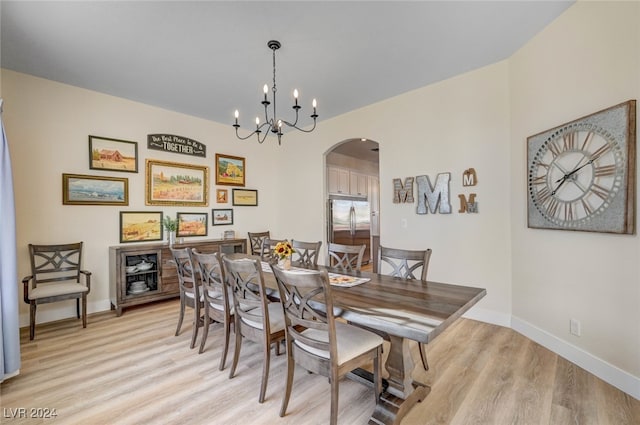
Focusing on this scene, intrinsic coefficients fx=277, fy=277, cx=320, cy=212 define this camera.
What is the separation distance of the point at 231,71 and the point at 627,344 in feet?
14.1

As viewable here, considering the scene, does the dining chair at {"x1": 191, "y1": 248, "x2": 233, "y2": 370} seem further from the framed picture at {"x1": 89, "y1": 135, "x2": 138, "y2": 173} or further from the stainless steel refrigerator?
the stainless steel refrigerator

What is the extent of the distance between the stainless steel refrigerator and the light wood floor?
3324 mm

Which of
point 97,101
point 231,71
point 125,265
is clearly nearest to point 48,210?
point 125,265

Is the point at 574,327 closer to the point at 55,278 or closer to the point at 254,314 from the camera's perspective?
the point at 254,314

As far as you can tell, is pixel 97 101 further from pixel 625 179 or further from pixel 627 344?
pixel 627 344

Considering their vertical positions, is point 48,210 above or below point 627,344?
above

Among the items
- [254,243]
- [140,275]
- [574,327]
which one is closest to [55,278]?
[140,275]

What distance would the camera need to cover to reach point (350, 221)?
6.43 metres

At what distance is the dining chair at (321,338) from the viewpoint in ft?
4.98

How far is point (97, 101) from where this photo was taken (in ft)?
12.2

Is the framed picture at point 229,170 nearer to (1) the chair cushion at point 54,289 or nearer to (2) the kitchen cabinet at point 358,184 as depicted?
(1) the chair cushion at point 54,289

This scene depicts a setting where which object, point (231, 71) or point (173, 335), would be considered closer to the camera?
point (173, 335)

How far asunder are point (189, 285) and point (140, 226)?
1.75m

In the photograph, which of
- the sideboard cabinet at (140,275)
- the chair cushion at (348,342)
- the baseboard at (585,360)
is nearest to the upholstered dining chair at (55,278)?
the sideboard cabinet at (140,275)
